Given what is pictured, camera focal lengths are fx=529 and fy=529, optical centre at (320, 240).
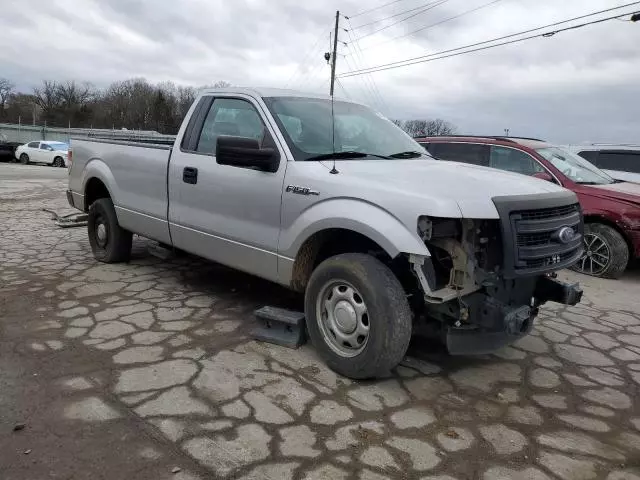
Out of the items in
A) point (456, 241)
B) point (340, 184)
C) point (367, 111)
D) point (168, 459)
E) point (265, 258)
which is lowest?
point (168, 459)

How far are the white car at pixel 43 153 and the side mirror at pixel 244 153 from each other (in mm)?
29346

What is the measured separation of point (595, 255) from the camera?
23.4ft

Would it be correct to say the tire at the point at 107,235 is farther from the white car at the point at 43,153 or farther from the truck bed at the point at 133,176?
the white car at the point at 43,153

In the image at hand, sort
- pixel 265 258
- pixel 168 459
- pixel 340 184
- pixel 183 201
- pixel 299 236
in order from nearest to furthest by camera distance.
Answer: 1. pixel 168 459
2. pixel 340 184
3. pixel 299 236
4. pixel 265 258
5. pixel 183 201

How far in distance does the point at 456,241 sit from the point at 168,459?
203 centimetres

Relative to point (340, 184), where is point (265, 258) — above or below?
below

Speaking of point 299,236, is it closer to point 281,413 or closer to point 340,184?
point 340,184

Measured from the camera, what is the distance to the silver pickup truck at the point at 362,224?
3.23 m

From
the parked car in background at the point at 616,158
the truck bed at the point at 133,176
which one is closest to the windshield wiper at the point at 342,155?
the truck bed at the point at 133,176

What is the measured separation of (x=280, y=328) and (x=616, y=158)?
345 inches

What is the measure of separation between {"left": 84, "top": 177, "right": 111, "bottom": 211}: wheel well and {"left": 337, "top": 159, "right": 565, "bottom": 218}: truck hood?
373 cm

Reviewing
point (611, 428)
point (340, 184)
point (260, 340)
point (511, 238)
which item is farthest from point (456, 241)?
point (260, 340)

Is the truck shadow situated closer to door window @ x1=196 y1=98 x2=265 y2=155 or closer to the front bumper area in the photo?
the front bumper area

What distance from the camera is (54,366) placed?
3.58 meters
